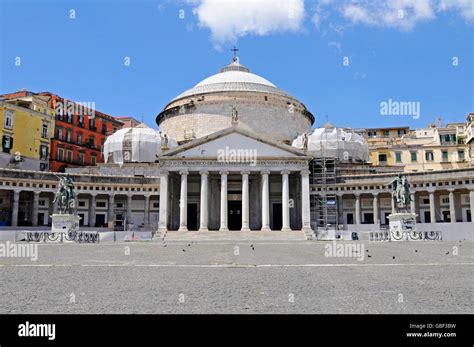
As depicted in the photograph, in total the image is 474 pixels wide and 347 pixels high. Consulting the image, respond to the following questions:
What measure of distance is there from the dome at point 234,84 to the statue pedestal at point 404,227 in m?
31.1

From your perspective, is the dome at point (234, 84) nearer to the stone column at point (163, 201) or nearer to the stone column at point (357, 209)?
the stone column at point (357, 209)

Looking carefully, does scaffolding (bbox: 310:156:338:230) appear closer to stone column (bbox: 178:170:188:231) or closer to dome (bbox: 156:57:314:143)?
dome (bbox: 156:57:314:143)

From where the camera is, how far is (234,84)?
62188 mm

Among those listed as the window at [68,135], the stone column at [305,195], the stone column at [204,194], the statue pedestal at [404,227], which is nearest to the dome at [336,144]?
the stone column at [305,195]

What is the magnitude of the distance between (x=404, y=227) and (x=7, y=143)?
44.5m

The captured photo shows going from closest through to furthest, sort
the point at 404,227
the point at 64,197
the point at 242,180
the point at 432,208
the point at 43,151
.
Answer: the point at 404,227, the point at 64,197, the point at 242,180, the point at 432,208, the point at 43,151

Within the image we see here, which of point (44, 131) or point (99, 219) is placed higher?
point (44, 131)

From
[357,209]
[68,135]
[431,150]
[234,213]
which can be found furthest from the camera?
[431,150]

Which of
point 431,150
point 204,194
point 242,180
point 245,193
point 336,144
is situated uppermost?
point 431,150

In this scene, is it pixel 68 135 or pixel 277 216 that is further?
pixel 68 135

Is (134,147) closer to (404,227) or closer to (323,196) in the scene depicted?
(323,196)

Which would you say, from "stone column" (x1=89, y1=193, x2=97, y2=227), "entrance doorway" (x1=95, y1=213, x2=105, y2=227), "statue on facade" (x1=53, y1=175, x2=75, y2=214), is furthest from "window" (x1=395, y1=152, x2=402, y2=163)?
"statue on facade" (x1=53, y1=175, x2=75, y2=214)

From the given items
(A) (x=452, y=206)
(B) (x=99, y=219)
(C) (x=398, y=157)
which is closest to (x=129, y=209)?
(B) (x=99, y=219)
